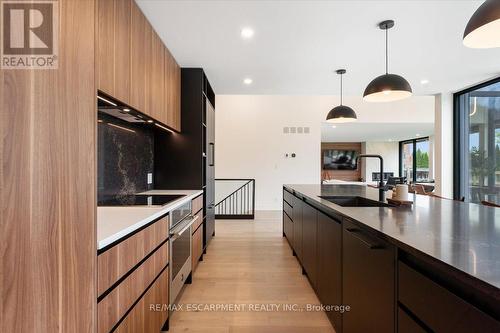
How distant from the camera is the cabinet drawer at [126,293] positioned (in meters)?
1.07

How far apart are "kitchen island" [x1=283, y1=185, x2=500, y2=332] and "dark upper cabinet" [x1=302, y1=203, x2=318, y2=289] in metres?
0.22

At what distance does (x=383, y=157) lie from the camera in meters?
12.7

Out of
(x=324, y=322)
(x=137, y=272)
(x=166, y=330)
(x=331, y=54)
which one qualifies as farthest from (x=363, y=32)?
(x=166, y=330)

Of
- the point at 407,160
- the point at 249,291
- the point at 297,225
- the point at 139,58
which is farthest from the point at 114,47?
the point at 407,160

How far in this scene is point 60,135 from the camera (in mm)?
908

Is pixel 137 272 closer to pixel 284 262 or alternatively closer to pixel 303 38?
pixel 284 262

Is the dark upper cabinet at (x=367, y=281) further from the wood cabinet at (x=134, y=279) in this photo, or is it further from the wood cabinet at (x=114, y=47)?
the wood cabinet at (x=114, y=47)

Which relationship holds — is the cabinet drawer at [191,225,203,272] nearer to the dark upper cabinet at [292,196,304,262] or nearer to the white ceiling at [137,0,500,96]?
the dark upper cabinet at [292,196,304,262]

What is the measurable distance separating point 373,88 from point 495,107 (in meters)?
3.32

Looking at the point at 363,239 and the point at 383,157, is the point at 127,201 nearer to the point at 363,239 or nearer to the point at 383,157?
the point at 363,239

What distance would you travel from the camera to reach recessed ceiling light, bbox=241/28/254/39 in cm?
241

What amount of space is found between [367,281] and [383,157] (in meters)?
13.2

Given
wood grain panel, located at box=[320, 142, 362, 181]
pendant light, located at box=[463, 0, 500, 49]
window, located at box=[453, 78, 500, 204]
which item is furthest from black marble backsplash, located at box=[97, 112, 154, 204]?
wood grain panel, located at box=[320, 142, 362, 181]

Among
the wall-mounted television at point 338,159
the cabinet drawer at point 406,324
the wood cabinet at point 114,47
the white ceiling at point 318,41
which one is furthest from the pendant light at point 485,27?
the wall-mounted television at point 338,159
